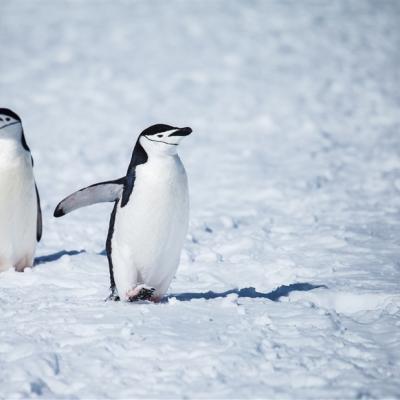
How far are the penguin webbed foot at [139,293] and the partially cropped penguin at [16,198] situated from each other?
35.0 inches

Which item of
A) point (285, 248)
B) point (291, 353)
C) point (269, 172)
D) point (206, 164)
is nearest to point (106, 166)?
point (206, 164)

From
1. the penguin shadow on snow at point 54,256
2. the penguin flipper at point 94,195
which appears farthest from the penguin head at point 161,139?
the penguin shadow on snow at point 54,256

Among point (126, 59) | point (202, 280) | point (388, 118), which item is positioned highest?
point (126, 59)

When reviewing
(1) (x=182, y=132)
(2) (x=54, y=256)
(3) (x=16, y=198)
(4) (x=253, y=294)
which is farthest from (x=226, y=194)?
(1) (x=182, y=132)

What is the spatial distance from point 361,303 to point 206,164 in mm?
4034

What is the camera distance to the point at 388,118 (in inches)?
347

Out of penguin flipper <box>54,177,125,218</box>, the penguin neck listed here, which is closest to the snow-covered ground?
penguin flipper <box>54,177,125,218</box>

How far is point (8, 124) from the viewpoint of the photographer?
3.77m

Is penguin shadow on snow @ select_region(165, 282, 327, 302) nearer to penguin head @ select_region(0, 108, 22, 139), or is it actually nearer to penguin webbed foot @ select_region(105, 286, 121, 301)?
penguin webbed foot @ select_region(105, 286, 121, 301)

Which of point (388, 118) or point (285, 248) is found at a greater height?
point (388, 118)

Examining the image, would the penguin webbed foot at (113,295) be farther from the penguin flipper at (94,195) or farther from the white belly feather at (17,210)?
the white belly feather at (17,210)

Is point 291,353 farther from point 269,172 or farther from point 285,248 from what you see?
point 269,172

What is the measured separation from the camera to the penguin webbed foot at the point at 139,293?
340 centimetres

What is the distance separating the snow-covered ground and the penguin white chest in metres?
0.21
